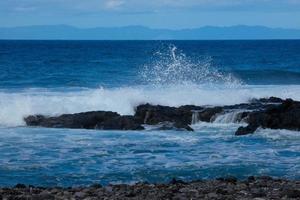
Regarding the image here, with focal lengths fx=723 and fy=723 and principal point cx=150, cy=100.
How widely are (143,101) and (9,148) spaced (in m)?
12.1

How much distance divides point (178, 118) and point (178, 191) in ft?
39.7

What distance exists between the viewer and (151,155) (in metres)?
16.7

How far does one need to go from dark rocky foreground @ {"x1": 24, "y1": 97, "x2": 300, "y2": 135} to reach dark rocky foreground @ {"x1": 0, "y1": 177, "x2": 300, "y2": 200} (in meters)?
8.35

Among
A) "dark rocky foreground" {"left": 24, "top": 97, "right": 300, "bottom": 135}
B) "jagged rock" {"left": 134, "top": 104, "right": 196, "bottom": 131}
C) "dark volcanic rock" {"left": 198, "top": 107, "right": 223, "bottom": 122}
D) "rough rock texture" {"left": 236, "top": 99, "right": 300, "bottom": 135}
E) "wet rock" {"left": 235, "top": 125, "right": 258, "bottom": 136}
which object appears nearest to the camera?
"wet rock" {"left": 235, "top": 125, "right": 258, "bottom": 136}

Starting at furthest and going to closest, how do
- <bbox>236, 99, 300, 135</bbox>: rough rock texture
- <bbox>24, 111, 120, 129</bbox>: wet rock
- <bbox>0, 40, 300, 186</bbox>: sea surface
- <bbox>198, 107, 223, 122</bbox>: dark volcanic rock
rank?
<bbox>198, 107, 223, 122</bbox>: dark volcanic rock < <bbox>24, 111, 120, 129</bbox>: wet rock < <bbox>236, 99, 300, 135</bbox>: rough rock texture < <bbox>0, 40, 300, 186</bbox>: sea surface

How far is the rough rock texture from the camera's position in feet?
Result: 68.4

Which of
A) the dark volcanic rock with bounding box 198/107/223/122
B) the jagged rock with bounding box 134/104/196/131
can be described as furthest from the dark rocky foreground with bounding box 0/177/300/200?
the dark volcanic rock with bounding box 198/107/223/122

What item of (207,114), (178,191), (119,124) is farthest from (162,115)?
(178,191)

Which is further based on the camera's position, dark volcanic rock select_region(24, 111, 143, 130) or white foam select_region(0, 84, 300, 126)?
white foam select_region(0, 84, 300, 126)

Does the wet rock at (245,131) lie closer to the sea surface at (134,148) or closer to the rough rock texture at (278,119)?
the rough rock texture at (278,119)

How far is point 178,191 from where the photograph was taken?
11.6 m

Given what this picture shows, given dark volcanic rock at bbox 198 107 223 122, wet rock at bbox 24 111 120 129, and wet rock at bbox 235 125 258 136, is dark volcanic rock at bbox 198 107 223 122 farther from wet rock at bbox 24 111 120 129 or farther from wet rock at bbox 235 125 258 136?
wet rock at bbox 235 125 258 136

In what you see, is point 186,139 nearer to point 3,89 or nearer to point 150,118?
point 150,118

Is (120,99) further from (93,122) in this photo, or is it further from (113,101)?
(93,122)
